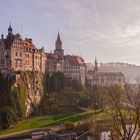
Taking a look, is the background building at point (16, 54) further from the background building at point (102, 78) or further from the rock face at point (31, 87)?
the background building at point (102, 78)

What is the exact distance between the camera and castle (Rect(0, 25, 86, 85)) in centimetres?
5209

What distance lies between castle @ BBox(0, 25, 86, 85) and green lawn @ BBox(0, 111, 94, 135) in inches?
428

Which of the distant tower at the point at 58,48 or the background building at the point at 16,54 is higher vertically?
the distant tower at the point at 58,48

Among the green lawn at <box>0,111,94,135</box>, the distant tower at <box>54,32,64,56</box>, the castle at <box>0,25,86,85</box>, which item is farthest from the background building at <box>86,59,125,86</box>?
the green lawn at <box>0,111,94,135</box>

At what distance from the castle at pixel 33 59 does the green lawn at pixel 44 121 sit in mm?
10859

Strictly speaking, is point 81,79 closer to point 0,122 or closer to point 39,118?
point 39,118

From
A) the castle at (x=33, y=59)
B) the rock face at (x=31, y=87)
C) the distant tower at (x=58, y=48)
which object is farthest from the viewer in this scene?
the distant tower at (x=58, y=48)

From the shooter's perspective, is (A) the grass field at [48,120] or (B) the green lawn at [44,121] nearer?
(B) the green lawn at [44,121]

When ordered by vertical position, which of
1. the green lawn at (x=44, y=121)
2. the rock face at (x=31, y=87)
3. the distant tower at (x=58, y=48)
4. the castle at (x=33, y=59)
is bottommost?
the green lawn at (x=44, y=121)

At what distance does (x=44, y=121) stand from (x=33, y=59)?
1774 cm

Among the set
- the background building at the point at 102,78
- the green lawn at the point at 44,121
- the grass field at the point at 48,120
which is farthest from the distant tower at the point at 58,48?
the green lawn at the point at 44,121

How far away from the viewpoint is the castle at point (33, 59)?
5209 centimetres

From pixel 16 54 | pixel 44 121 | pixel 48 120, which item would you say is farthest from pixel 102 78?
pixel 44 121

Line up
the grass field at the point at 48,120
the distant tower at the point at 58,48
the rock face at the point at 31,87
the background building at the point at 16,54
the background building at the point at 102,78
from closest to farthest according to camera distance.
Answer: the grass field at the point at 48,120 → the background building at the point at 16,54 → the rock face at the point at 31,87 → the distant tower at the point at 58,48 → the background building at the point at 102,78
